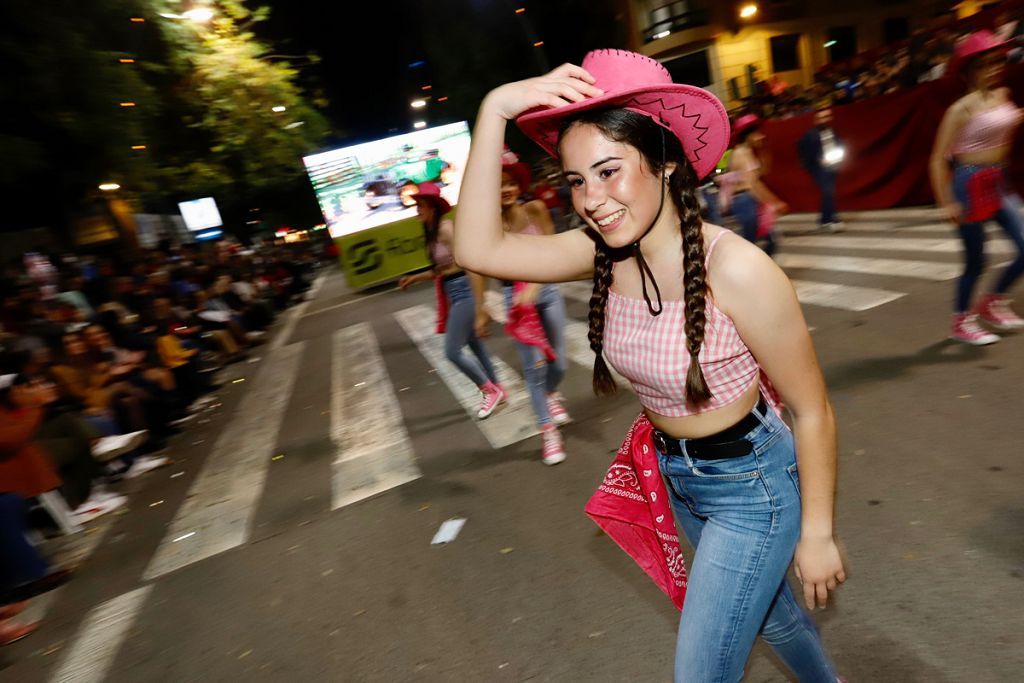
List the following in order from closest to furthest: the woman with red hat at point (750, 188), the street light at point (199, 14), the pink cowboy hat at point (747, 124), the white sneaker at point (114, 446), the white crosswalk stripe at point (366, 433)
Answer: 1. the white crosswalk stripe at point (366, 433)
2. the white sneaker at point (114, 446)
3. the pink cowboy hat at point (747, 124)
4. the woman with red hat at point (750, 188)
5. the street light at point (199, 14)

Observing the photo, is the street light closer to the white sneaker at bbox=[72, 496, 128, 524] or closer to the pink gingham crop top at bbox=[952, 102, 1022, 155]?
the white sneaker at bbox=[72, 496, 128, 524]

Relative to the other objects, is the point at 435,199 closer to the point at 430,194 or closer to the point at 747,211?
the point at 430,194

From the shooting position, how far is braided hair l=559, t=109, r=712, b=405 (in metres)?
1.47

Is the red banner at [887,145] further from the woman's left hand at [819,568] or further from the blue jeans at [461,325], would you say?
the woman's left hand at [819,568]

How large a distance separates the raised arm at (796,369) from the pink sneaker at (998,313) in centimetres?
452

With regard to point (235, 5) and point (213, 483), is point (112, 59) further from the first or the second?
point (213, 483)

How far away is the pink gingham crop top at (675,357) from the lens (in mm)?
1503

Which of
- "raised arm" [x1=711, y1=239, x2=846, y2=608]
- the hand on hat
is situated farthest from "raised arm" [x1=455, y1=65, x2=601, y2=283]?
"raised arm" [x1=711, y1=239, x2=846, y2=608]

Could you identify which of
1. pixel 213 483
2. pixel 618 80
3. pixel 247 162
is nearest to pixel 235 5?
pixel 247 162

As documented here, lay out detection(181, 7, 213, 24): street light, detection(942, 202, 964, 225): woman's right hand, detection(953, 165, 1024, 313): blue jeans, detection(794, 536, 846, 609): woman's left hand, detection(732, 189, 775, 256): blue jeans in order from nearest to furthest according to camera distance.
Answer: detection(794, 536, 846, 609): woman's left hand < detection(953, 165, 1024, 313): blue jeans < detection(942, 202, 964, 225): woman's right hand < detection(732, 189, 775, 256): blue jeans < detection(181, 7, 213, 24): street light

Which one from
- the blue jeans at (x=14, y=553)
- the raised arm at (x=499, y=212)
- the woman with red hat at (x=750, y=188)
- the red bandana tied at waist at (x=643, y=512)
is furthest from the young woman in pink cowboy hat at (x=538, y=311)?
the blue jeans at (x=14, y=553)

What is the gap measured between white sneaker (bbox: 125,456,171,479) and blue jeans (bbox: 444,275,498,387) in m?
3.85

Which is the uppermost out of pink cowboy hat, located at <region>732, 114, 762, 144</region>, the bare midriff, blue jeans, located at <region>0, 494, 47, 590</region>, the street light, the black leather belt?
the street light

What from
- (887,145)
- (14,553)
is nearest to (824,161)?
(887,145)
